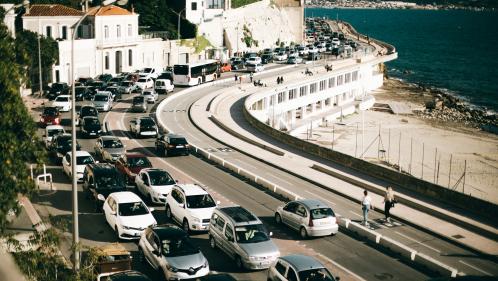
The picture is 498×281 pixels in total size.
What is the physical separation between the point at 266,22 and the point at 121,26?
64491mm

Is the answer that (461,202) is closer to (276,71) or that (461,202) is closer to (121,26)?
(121,26)

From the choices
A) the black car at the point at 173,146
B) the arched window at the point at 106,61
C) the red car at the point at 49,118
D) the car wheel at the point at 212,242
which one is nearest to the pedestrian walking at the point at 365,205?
the car wheel at the point at 212,242

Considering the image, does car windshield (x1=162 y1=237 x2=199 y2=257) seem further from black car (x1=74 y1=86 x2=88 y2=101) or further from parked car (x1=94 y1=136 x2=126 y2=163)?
black car (x1=74 y1=86 x2=88 y2=101)

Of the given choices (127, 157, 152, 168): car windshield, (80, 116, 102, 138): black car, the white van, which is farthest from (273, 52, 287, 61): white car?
(127, 157, 152, 168): car windshield

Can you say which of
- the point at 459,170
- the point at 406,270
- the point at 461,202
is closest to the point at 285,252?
the point at 406,270

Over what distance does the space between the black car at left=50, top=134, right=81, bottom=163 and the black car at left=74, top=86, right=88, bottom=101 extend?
2228 cm

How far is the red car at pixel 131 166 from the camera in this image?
112ft

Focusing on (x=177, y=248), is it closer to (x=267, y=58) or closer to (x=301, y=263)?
(x=301, y=263)

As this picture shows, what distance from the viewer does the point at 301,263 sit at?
2077 centimetres

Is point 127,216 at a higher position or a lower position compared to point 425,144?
higher

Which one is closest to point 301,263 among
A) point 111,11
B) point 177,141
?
point 177,141

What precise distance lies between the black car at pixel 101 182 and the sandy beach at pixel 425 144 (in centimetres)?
2797

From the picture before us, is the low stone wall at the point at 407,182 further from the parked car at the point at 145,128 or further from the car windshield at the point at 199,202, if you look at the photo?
the car windshield at the point at 199,202

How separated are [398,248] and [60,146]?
74.6 feet
